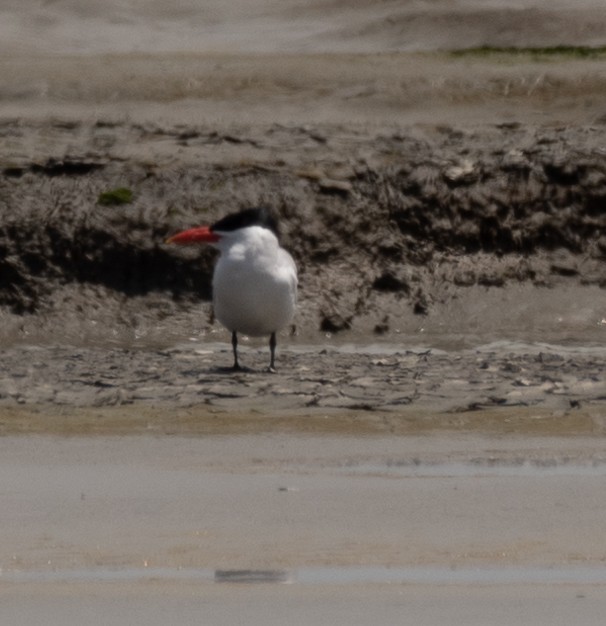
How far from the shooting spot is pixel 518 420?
9.42 meters

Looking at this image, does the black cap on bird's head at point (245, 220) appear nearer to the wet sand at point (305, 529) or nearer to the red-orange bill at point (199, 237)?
the red-orange bill at point (199, 237)

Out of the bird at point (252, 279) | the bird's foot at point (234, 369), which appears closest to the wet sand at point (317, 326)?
the bird's foot at point (234, 369)

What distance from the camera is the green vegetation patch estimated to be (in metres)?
14.3

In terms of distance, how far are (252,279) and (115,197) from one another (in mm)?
3113

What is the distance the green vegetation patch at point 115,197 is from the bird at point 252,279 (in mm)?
2687

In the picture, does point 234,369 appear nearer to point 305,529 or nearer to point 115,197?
point 115,197

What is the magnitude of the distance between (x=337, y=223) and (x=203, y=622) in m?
9.00

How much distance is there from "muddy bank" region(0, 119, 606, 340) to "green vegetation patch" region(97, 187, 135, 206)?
0.06 ft

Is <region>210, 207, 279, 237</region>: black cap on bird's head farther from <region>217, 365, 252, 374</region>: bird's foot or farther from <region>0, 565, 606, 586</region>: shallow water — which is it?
<region>0, 565, 606, 586</region>: shallow water

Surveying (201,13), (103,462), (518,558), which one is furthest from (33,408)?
(201,13)

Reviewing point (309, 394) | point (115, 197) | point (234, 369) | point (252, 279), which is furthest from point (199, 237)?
point (115, 197)

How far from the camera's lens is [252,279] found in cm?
1145

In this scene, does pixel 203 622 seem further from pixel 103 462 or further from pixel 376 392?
pixel 376 392

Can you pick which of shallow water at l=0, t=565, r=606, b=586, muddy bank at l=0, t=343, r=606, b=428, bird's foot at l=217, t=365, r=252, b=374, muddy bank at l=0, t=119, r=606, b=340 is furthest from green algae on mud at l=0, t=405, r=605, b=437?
muddy bank at l=0, t=119, r=606, b=340
